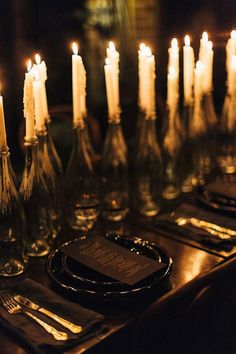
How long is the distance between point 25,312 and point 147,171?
2.17 feet

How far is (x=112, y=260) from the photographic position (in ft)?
4.10

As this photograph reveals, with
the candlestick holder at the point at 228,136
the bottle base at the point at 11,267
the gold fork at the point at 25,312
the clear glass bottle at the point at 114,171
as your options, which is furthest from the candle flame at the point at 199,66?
the gold fork at the point at 25,312

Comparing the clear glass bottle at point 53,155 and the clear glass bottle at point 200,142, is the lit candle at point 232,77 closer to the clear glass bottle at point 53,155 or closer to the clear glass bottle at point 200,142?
the clear glass bottle at point 200,142

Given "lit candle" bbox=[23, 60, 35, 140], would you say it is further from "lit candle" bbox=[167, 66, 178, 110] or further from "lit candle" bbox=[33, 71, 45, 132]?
"lit candle" bbox=[167, 66, 178, 110]

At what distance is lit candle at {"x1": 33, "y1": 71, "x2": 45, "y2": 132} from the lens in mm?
1323

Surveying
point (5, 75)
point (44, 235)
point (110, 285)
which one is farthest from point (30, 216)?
point (5, 75)

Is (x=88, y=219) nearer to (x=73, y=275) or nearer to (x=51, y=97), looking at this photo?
(x=73, y=275)

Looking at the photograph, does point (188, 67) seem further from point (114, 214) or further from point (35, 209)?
point (35, 209)

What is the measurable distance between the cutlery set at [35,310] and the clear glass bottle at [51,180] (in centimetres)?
31

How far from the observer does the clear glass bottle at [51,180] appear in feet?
4.68

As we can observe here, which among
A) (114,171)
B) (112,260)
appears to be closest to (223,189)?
(114,171)

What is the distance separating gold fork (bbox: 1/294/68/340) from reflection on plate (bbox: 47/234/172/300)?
0.31 ft

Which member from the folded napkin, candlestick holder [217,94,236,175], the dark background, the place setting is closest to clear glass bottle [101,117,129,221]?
the place setting

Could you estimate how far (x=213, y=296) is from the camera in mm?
1434
